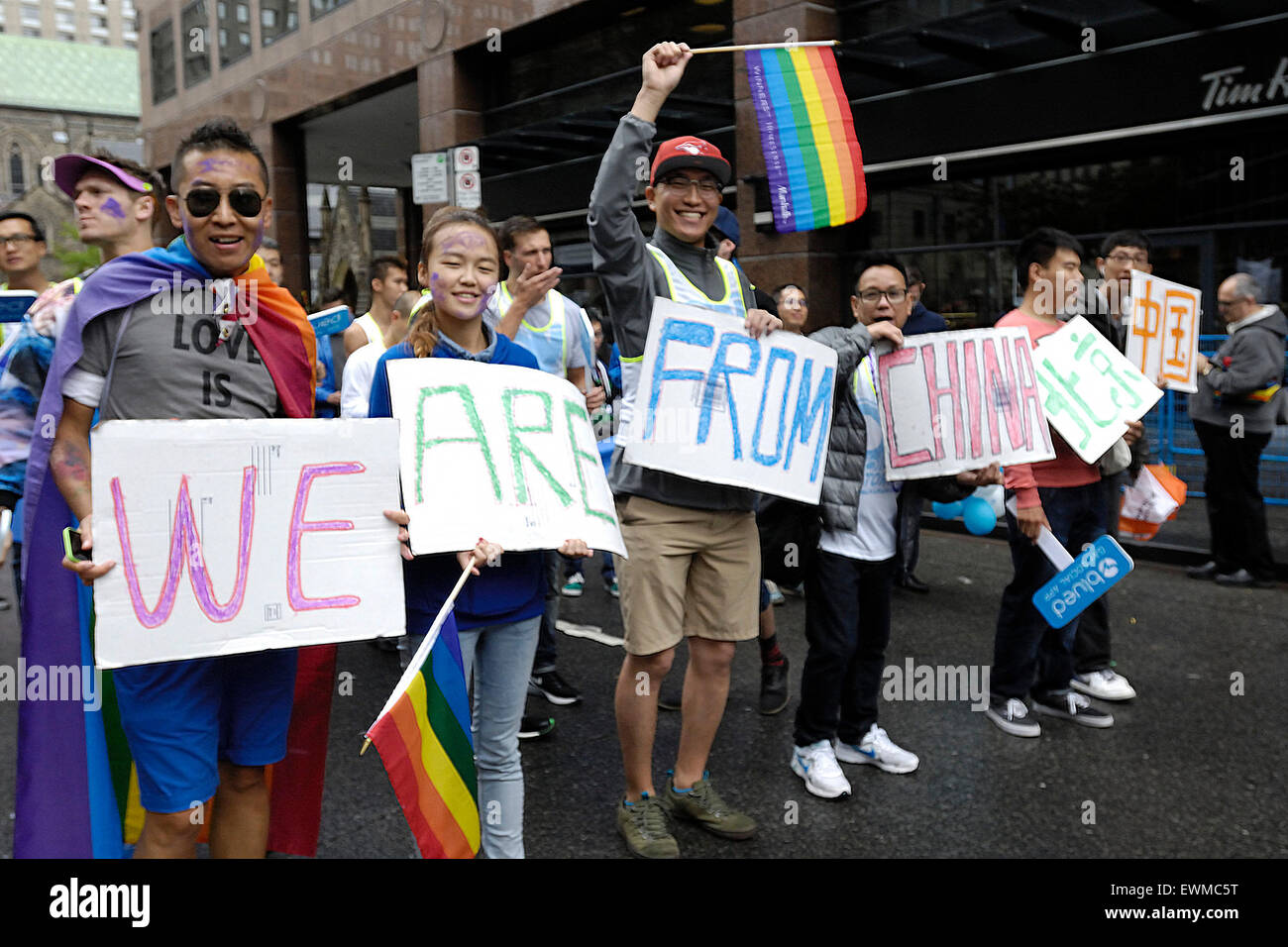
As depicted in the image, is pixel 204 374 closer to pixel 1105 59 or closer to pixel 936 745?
pixel 936 745

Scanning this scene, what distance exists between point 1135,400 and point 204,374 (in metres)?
3.58

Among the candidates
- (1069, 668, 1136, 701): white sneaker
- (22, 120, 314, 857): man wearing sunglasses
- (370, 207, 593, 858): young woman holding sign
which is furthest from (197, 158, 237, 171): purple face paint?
(1069, 668, 1136, 701): white sneaker

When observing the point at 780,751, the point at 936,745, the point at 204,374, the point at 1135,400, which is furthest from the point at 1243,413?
the point at 204,374

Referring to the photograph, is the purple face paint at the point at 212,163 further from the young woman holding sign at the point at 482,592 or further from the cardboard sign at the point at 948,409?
the cardboard sign at the point at 948,409

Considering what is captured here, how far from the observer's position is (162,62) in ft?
80.0

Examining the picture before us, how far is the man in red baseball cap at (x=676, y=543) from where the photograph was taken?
3049mm

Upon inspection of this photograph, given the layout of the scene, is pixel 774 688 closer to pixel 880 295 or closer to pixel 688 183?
pixel 880 295

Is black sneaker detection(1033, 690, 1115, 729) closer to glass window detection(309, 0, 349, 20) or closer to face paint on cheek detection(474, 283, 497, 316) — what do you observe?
face paint on cheek detection(474, 283, 497, 316)

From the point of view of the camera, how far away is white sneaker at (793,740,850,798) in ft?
11.6

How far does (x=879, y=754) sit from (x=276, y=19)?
1922cm

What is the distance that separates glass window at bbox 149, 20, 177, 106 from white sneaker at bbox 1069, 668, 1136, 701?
25.4 metres

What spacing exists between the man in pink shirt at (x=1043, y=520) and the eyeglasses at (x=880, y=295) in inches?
26.6

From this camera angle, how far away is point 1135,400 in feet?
13.5

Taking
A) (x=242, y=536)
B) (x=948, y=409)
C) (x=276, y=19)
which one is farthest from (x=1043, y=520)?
(x=276, y=19)
